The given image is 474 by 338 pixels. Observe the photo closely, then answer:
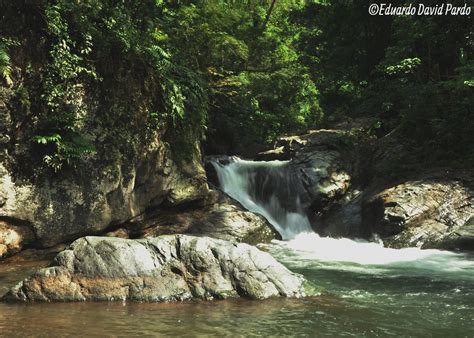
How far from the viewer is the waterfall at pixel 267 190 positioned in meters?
16.2

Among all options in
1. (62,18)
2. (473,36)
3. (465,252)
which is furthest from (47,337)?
(473,36)

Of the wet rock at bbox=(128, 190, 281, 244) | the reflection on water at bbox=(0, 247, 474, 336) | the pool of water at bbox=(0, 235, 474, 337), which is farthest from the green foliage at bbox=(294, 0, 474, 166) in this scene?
the reflection on water at bbox=(0, 247, 474, 336)

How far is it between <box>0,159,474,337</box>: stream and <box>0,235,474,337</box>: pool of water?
1cm

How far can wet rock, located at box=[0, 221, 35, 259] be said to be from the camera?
9.81 meters

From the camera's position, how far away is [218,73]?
20.6 meters

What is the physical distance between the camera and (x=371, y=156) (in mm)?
18016

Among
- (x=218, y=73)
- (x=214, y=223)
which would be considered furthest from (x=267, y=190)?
(x=218, y=73)

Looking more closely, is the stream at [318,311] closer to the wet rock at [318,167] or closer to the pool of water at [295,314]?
the pool of water at [295,314]

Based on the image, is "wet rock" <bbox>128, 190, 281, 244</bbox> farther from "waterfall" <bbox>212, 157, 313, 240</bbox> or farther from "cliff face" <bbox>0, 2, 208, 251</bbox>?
"waterfall" <bbox>212, 157, 313, 240</bbox>

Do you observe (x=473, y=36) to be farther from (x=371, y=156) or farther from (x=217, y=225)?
(x=217, y=225)

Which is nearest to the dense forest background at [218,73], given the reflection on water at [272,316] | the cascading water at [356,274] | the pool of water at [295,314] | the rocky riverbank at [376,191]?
the rocky riverbank at [376,191]

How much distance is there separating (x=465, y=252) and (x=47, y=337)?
9861 mm

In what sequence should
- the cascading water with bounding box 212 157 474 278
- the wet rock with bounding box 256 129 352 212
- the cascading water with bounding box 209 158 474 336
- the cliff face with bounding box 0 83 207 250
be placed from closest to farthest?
1. the cascading water with bounding box 209 158 474 336
2. the cliff face with bounding box 0 83 207 250
3. the cascading water with bounding box 212 157 474 278
4. the wet rock with bounding box 256 129 352 212

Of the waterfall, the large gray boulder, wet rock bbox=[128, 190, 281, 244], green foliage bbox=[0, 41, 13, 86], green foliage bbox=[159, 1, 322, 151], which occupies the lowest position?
the large gray boulder
